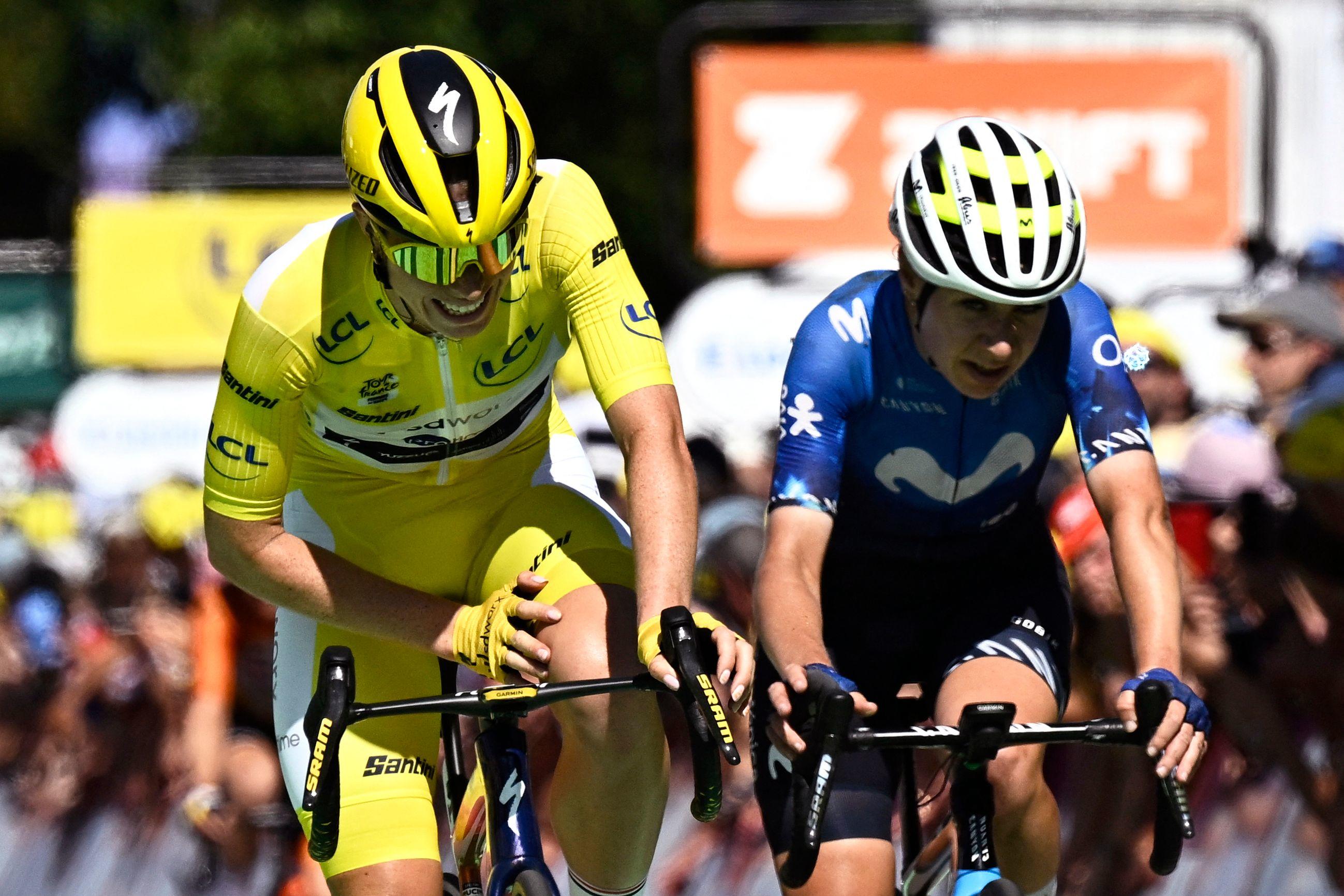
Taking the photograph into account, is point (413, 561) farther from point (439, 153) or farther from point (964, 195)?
point (964, 195)

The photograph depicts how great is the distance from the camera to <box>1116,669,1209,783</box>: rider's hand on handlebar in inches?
137

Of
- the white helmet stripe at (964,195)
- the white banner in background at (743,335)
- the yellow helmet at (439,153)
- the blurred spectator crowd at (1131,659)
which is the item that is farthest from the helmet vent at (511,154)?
the white banner in background at (743,335)

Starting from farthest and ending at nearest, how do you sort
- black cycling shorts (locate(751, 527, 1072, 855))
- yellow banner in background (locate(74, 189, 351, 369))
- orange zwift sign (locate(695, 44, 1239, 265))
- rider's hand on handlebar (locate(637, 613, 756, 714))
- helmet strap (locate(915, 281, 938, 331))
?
yellow banner in background (locate(74, 189, 351, 369)), orange zwift sign (locate(695, 44, 1239, 265)), black cycling shorts (locate(751, 527, 1072, 855)), helmet strap (locate(915, 281, 938, 331)), rider's hand on handlebar (locate(637, 613, 756, 714))

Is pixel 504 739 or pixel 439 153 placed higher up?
pixel 439 153

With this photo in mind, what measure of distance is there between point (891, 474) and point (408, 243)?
1304mm

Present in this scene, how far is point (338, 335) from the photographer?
390cm

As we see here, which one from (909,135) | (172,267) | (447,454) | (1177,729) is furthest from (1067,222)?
(172,267)

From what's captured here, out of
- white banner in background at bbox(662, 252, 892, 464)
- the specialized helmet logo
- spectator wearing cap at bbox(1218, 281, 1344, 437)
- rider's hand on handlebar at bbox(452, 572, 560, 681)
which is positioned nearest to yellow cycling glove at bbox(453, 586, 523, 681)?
rider's hand on handlebar at bbox(452, 572, 560, 681)

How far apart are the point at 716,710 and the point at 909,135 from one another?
7972 millimetres

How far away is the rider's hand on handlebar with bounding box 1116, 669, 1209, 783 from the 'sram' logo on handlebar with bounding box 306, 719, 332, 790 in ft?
4.89

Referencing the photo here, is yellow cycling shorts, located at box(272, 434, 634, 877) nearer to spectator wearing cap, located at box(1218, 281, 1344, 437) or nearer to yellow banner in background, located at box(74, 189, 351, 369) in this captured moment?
spectator wearing cap, located at box(1218, 281, 1344, 437)

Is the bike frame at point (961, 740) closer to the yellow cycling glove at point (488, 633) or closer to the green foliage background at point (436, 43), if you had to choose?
the yellow cycling glove at point (488, 633)

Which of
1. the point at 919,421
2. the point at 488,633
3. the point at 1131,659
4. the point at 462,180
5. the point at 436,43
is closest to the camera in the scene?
the point at 462,180

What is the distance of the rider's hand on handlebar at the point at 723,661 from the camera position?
338cm
